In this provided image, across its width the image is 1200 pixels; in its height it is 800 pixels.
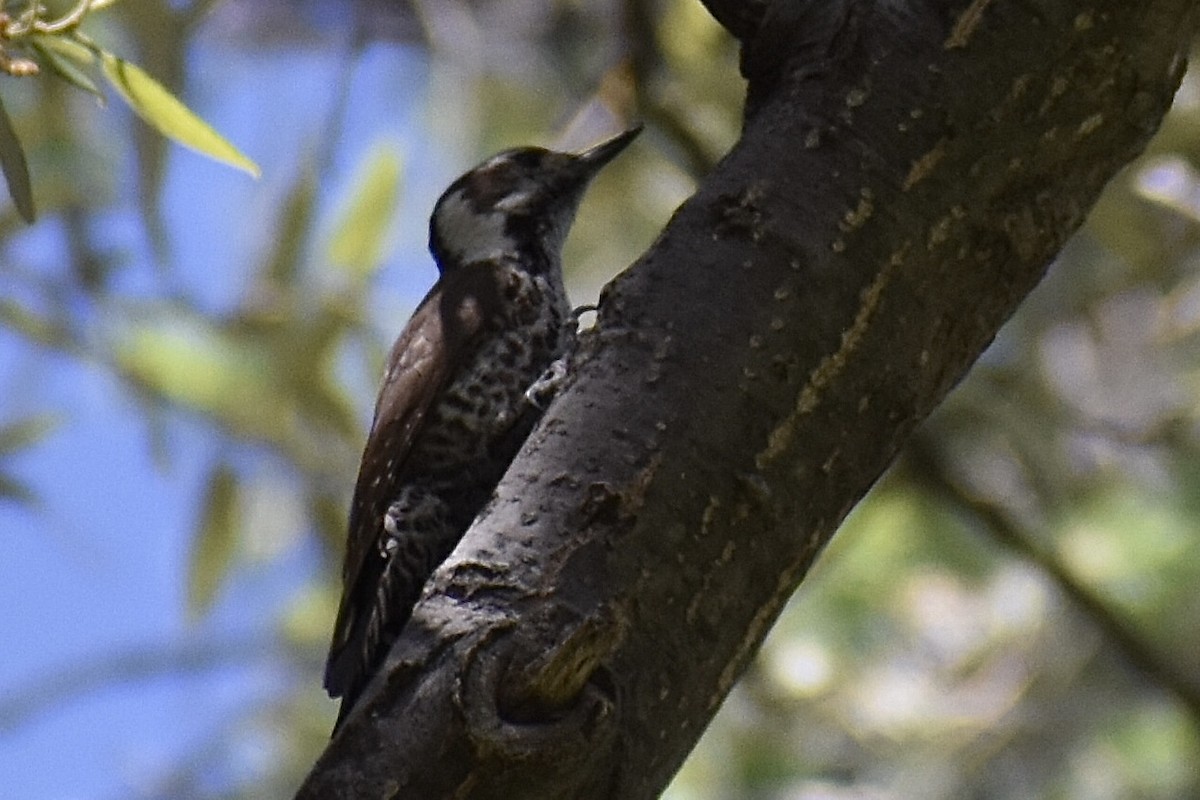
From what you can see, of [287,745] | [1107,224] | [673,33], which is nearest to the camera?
[1107,224]

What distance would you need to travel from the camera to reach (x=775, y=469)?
162 centimetres

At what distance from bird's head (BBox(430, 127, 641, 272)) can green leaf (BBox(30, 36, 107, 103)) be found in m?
1.21

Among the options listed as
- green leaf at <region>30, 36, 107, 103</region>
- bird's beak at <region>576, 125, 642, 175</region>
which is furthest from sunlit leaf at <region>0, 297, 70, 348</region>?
green leaf at <region>30, 36, 107, 103</region>

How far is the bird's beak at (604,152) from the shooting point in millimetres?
2881

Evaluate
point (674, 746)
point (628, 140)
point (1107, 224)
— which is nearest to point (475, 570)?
point (674, 746)

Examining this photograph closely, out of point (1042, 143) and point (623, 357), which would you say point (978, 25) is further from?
point (623, 357)

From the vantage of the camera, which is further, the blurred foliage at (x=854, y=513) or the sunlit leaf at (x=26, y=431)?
the blurred foliage at (x=854, y=513)

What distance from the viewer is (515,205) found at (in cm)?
311

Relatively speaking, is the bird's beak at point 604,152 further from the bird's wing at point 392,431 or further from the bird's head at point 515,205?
the bird's wing at point 392,431

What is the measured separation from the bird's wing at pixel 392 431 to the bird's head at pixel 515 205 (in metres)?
0.17

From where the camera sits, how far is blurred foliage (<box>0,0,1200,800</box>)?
3436mm

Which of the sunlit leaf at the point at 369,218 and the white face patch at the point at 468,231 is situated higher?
the sunlit leaf at the point at 369,218

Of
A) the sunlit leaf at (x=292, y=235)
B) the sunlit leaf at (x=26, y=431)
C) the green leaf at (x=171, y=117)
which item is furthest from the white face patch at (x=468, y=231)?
the green leaf at (x=171, y=117)

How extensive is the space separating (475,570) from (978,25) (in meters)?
→ 0.75
